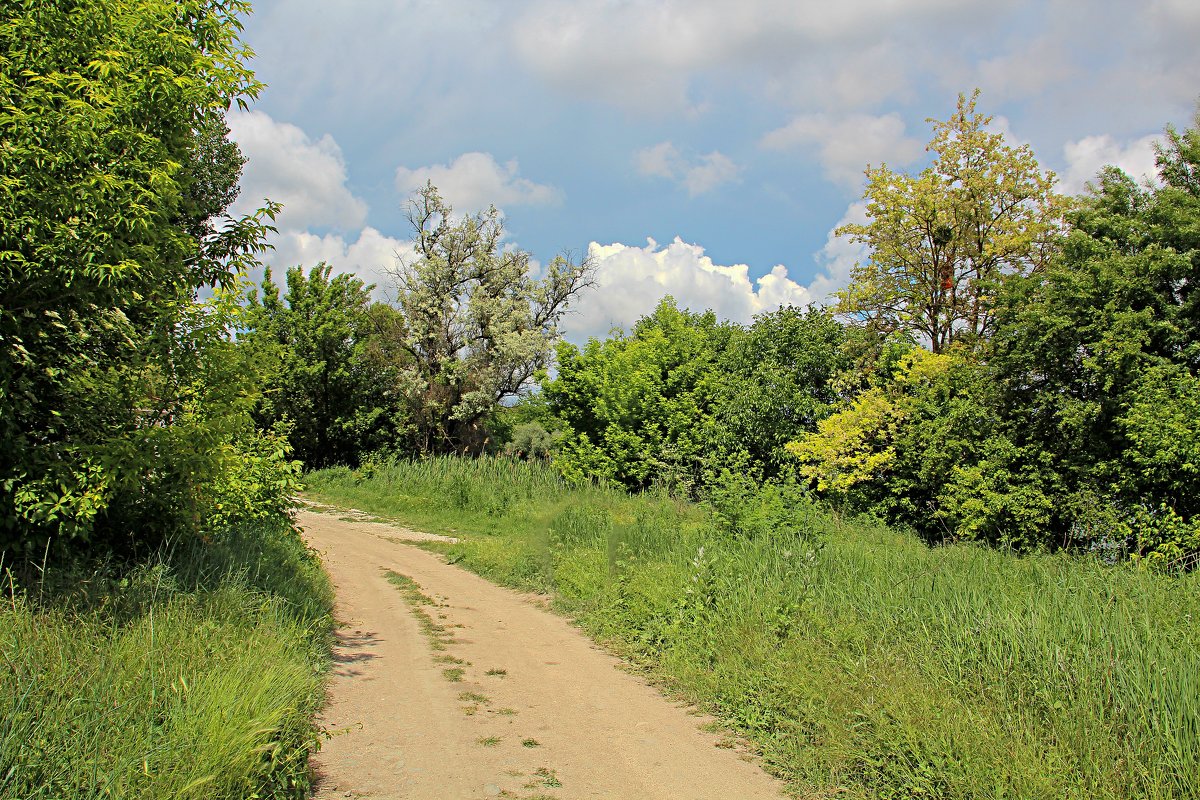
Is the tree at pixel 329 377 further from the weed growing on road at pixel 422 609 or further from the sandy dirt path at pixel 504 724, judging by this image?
the sandy dirt path at pixel 504 724

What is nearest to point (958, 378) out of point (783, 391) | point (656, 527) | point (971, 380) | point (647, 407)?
point (971, 380)

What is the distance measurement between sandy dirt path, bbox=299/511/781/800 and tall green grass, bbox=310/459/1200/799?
0.51 meters

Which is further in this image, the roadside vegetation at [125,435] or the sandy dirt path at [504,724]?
the sandy dirt path at [504,724]

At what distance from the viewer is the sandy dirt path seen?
5246 mm

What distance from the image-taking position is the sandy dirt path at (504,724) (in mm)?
5246

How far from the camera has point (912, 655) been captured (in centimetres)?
616

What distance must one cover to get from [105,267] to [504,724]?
4725 mm

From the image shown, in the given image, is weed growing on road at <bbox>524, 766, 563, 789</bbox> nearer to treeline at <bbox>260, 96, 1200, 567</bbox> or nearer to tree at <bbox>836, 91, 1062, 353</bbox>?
treeline at <bbox>260, 96, 1200, 567</bbox>

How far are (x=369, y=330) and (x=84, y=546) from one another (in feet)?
102

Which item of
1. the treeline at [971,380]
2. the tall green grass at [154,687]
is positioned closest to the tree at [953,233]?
the treeline at [971,380]

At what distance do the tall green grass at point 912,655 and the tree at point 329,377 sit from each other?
25122 millimetres

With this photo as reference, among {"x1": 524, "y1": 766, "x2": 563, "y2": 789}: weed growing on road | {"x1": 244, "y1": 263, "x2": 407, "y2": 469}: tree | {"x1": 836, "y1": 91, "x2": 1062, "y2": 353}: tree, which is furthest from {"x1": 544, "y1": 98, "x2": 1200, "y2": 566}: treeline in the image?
{"x1": 244, "y1": 263, "x2": 407, "y2": 469}: tree

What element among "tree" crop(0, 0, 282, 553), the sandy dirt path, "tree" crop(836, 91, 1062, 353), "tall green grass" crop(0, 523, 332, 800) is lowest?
the sandy dirt path

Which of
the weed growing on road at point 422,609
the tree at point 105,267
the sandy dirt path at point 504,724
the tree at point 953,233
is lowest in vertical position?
the sandy dirt path at point 504,724
